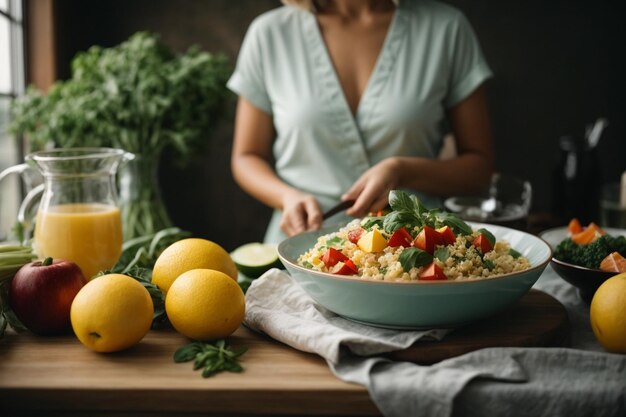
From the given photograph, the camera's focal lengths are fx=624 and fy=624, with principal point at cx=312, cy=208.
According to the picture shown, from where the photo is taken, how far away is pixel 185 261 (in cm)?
113

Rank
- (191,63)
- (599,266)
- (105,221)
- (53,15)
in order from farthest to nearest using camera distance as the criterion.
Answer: (53,15), (191,63), (105,221), (599,266)

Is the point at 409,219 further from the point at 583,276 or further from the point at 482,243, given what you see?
the point at 583,276

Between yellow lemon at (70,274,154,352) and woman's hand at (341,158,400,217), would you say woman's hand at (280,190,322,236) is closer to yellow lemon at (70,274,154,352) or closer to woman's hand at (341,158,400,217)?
woman's hand at (341,158,400,217)

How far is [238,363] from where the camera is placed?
946mm

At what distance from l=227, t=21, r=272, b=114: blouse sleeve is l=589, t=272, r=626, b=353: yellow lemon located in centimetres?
134

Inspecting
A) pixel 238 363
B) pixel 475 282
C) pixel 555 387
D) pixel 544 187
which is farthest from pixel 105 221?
pixel 544 187

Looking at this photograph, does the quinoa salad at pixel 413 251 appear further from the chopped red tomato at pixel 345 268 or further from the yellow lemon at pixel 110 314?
the yellow lemon at pixel 110 314

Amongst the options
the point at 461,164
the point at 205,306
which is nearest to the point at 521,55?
the point at 461,164

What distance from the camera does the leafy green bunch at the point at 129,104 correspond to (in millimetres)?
2072

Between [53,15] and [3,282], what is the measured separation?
176 centimetres

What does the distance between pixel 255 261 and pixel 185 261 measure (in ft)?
0.90

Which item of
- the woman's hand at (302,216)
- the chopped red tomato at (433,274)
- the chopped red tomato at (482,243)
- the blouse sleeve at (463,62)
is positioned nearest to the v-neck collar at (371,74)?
the blouse sleeve at (463,62)

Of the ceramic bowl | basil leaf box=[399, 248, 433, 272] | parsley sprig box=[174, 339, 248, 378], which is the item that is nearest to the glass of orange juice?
parsley sprig box=[174, 339, 248, 378]

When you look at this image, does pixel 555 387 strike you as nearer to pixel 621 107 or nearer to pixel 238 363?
pixel 238 363
